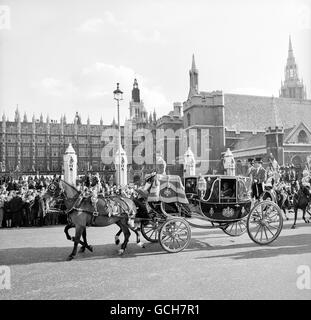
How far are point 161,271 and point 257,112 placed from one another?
50.8 meters

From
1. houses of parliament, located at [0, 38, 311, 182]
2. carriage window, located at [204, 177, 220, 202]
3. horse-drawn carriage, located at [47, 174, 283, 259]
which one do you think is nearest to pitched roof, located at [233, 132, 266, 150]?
houses of parliament, located at [0, 38, 311, 182]

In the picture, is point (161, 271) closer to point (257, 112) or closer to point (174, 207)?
point (174, 207)

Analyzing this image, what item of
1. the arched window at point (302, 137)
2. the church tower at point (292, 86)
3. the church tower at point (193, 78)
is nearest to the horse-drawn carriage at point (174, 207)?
the arched window at point (302, 137)

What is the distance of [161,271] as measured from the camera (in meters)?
6.08

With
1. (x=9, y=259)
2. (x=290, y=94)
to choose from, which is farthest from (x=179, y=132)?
(x=9, y=259)


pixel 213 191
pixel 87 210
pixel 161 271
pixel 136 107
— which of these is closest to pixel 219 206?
pixel 213 191

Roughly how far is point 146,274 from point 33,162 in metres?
80.9

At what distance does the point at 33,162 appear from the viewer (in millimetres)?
80812

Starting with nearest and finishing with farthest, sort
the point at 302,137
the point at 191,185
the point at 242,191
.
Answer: the point at 242,191
the point at 191,185
the point at 302,137

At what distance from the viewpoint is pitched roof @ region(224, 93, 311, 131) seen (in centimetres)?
5088

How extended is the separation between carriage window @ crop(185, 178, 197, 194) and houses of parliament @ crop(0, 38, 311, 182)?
11.9 meters

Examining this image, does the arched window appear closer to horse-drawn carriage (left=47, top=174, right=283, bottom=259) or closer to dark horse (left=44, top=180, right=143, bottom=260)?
horse-drawn carriage (left=47, top=174, right=283, bottom=259)

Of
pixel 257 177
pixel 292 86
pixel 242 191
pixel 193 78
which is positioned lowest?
pixel 242 191
